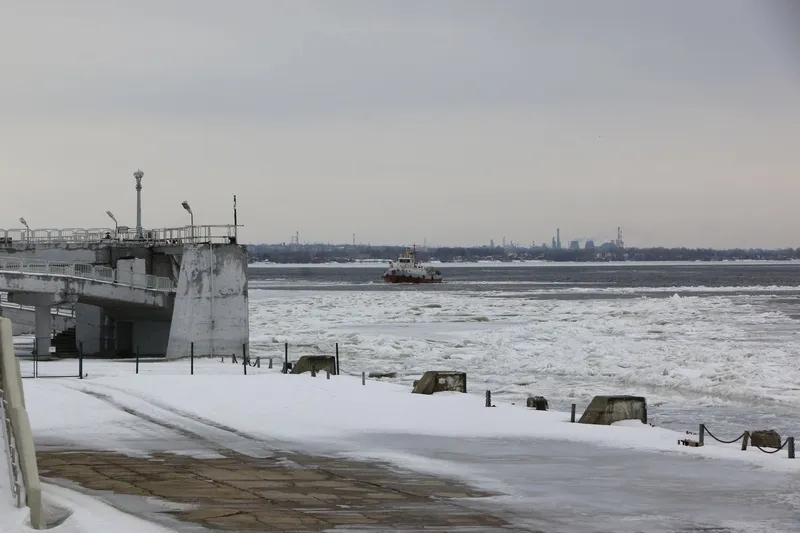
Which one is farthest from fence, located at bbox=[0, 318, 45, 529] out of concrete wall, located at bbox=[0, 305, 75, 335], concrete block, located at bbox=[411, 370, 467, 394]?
concrete wall, located at bbox=[0, 305, 75, 335]

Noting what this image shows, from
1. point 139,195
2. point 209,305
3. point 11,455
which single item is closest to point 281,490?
point 11,455

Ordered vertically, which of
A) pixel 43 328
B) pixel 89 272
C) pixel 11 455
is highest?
pixel 89 272

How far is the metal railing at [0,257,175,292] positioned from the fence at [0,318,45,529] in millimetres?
30117

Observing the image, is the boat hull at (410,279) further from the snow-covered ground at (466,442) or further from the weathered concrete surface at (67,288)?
the snow-covered ground at (466,442)

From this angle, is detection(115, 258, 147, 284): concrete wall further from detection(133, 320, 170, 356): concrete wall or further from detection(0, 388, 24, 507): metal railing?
detection(0, 388, 24, 507): metal railing

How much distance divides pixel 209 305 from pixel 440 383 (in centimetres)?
1760

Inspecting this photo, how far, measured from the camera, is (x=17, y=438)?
42.7 ft

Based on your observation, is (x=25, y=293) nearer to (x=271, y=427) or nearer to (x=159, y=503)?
(x=271, y=427)

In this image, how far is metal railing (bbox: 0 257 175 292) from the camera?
1742 inches

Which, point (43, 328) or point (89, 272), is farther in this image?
point (89, 272)

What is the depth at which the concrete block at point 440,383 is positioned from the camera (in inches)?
1159

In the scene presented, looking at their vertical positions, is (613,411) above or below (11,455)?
below

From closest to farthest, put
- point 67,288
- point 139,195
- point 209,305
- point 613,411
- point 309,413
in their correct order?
point 613,411, point 309,413, point 67,288, point 209,305, point 139,195

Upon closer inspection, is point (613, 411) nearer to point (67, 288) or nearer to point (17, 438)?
point (17, 438)
